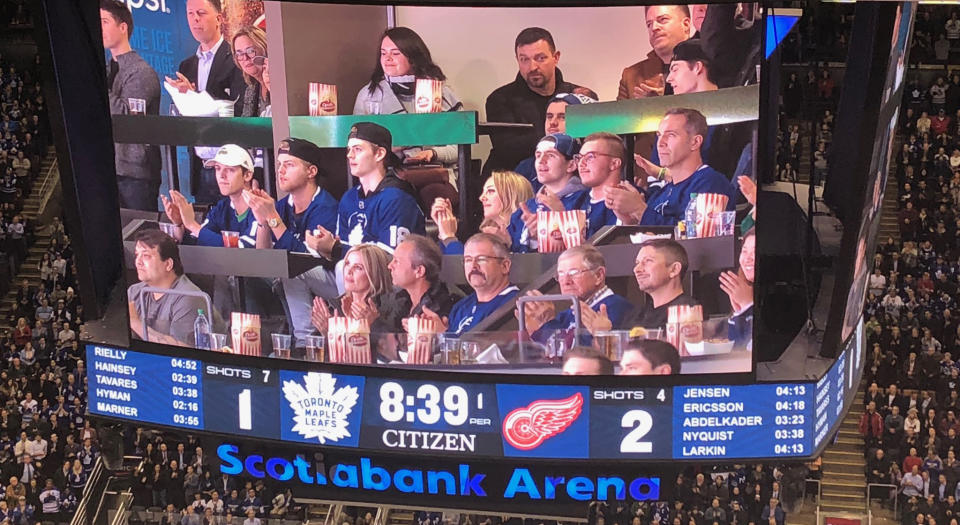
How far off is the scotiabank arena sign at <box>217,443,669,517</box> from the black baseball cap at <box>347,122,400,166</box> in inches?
136

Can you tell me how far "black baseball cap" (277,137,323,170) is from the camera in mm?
16828

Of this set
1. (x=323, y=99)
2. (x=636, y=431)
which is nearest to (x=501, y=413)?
(x=636, y=431)

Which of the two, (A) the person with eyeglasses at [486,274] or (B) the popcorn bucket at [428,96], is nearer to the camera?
(B) the popcorn bucket at [428,96]

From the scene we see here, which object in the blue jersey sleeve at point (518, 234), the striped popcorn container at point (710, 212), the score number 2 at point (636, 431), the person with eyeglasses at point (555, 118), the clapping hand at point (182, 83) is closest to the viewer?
the person with eyeglasses at point (555, 118)

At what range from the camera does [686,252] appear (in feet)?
54.0

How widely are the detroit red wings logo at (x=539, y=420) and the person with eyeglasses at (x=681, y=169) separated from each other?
2.30 m

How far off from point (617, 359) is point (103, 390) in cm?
617

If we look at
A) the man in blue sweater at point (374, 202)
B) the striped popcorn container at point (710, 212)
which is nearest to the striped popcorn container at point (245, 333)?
the man in blue sweater at point (374, 202)

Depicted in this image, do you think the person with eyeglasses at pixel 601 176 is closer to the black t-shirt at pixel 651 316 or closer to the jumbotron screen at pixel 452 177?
the jumbotron screen at pixel 452 177

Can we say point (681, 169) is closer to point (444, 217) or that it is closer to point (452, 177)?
point (452, 177)

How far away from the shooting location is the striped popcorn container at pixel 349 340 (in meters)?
17.4

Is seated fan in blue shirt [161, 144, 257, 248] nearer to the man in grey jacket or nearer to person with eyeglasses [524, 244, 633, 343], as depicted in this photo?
the man in grey jacket

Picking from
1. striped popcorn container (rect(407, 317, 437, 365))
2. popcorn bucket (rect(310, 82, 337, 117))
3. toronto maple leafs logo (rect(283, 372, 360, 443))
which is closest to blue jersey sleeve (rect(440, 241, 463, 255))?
striped popcorn container (rect(407, 317, 437, 365))

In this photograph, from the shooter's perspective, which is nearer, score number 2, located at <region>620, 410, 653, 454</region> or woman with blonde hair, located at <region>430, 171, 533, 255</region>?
woman with blonde hair, located at <region>430, 171, 533, 255</region>
